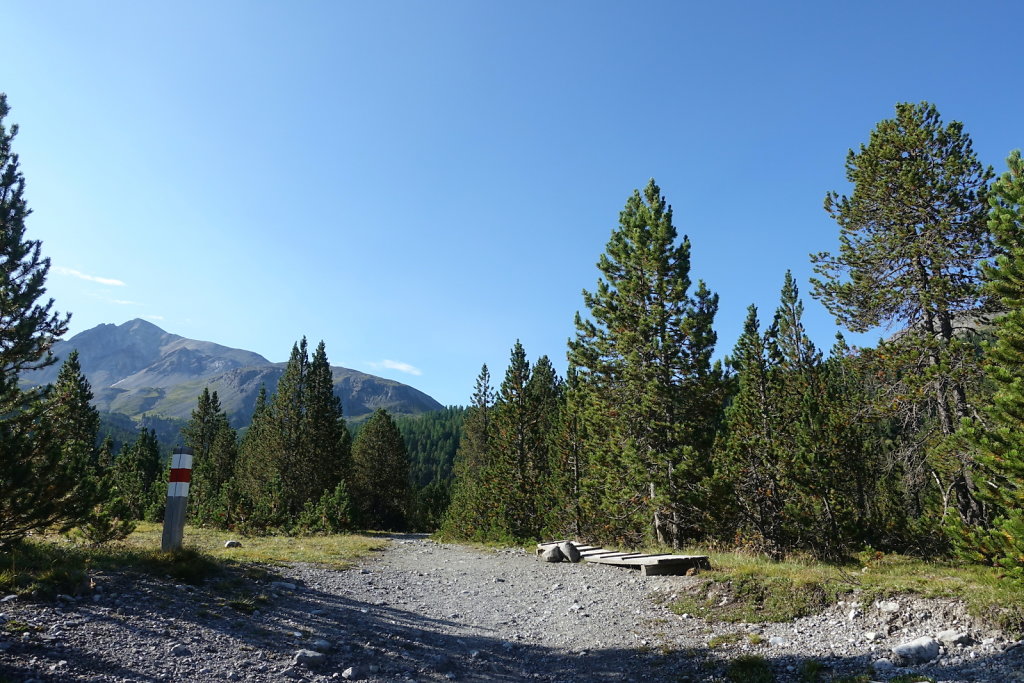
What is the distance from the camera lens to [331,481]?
45219 mm

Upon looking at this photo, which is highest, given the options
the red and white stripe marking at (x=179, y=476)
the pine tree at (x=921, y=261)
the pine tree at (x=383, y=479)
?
the pine tree at (x=921, y=261)

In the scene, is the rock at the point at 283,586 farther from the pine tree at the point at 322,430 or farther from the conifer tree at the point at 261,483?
the pine tree at the point at 322,430

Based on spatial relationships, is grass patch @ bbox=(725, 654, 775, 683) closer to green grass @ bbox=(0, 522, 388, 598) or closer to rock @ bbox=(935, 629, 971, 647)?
rock @ bbox=(935, 629, 971, 647)

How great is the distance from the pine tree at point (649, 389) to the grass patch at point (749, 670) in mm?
12530

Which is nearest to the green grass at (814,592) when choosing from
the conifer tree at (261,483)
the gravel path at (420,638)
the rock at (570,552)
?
the gravel path at (420,638)

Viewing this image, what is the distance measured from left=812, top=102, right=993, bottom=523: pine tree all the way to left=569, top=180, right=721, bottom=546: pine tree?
532cm

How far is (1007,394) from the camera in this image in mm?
8250

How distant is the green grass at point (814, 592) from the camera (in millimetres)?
6492

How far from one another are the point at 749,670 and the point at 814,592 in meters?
3.09

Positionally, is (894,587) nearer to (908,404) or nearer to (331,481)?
(908,404)

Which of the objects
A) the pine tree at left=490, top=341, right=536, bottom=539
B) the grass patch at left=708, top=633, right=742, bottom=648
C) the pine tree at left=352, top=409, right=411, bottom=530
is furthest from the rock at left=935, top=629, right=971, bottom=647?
the pine tree at left=352, top=409, right=411, bottom=530

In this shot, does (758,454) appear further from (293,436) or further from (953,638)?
(293,436)

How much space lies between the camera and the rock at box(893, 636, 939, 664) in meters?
5.87

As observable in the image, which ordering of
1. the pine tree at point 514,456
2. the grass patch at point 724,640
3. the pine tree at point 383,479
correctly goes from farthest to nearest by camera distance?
the pine tree at point 383,479 → the pine tree at point 514,456 → the grass patch at point 724,640
